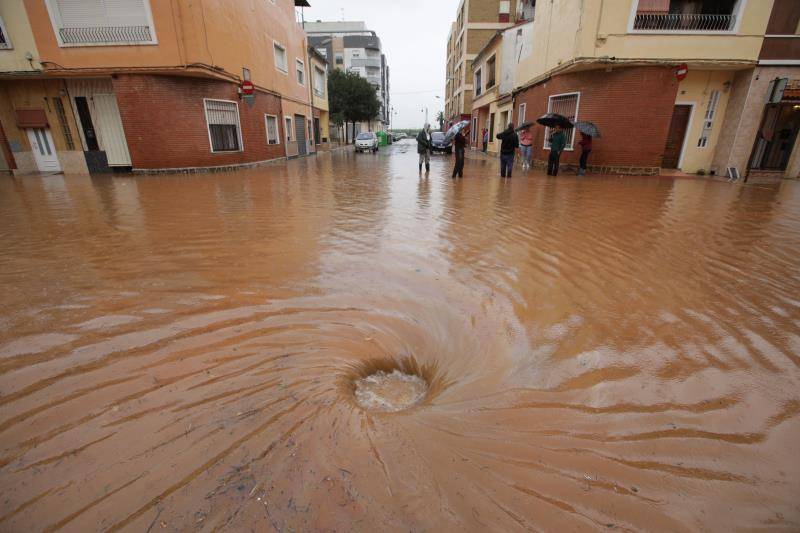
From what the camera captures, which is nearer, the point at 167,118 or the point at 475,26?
the point at 167,118

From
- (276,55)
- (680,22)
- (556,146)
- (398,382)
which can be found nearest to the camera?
(398,382)

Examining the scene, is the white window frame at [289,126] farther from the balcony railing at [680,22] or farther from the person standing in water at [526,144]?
the balcony railing at [680,22]

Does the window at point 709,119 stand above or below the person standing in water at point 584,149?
above

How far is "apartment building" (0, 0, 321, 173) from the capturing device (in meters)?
12.4

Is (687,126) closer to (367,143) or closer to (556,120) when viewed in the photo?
(556,120)

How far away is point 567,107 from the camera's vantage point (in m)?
14.1

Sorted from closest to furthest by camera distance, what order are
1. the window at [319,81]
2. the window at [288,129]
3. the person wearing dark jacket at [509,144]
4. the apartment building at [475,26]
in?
the person wearing dark jacket at [509,144] < the window at [288,129] < the window at [319,81] < the apartment building at [475,26]

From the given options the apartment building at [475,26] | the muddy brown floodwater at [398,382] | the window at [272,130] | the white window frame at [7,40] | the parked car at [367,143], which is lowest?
the muddy brown floodwater at [398,382]

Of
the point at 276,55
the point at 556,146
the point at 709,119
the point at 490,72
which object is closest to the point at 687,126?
the point at 709,119

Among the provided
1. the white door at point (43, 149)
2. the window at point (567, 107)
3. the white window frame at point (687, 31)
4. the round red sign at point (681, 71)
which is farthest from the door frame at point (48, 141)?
the round red sign at point (681, 71)

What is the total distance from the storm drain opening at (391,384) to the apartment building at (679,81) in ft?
44.0

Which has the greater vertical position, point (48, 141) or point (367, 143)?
point (48, 141)

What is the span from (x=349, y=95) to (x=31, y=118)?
2672cm

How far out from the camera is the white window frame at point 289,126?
20641mm
